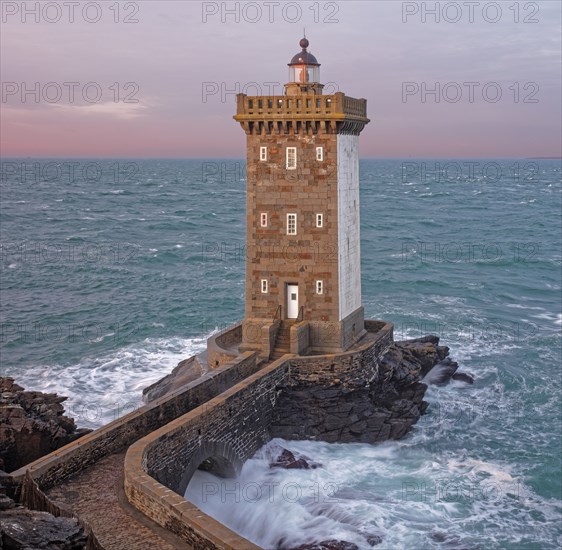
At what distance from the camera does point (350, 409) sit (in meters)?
31.2

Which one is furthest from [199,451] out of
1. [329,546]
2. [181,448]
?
[329,546]

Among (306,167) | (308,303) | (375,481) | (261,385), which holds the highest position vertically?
(306,167)

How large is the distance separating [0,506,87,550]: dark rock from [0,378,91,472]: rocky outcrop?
19.1ft

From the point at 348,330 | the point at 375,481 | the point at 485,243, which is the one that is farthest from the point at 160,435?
the point at 485,243

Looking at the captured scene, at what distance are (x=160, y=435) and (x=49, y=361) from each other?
71.5ft

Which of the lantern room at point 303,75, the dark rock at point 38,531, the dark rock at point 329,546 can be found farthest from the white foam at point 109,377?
the dark rock at point 38,531

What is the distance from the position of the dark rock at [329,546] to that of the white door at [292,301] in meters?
10.2

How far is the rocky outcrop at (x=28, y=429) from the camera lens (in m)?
23.1

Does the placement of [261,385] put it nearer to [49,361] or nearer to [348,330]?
[348,330]

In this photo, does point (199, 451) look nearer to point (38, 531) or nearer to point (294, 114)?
point (38, 531)

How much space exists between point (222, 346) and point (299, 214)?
6057mm

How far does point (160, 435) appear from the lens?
74.8 feet

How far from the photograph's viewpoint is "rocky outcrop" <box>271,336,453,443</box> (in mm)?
30453

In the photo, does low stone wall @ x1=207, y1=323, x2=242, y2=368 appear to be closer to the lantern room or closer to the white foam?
the white foam
